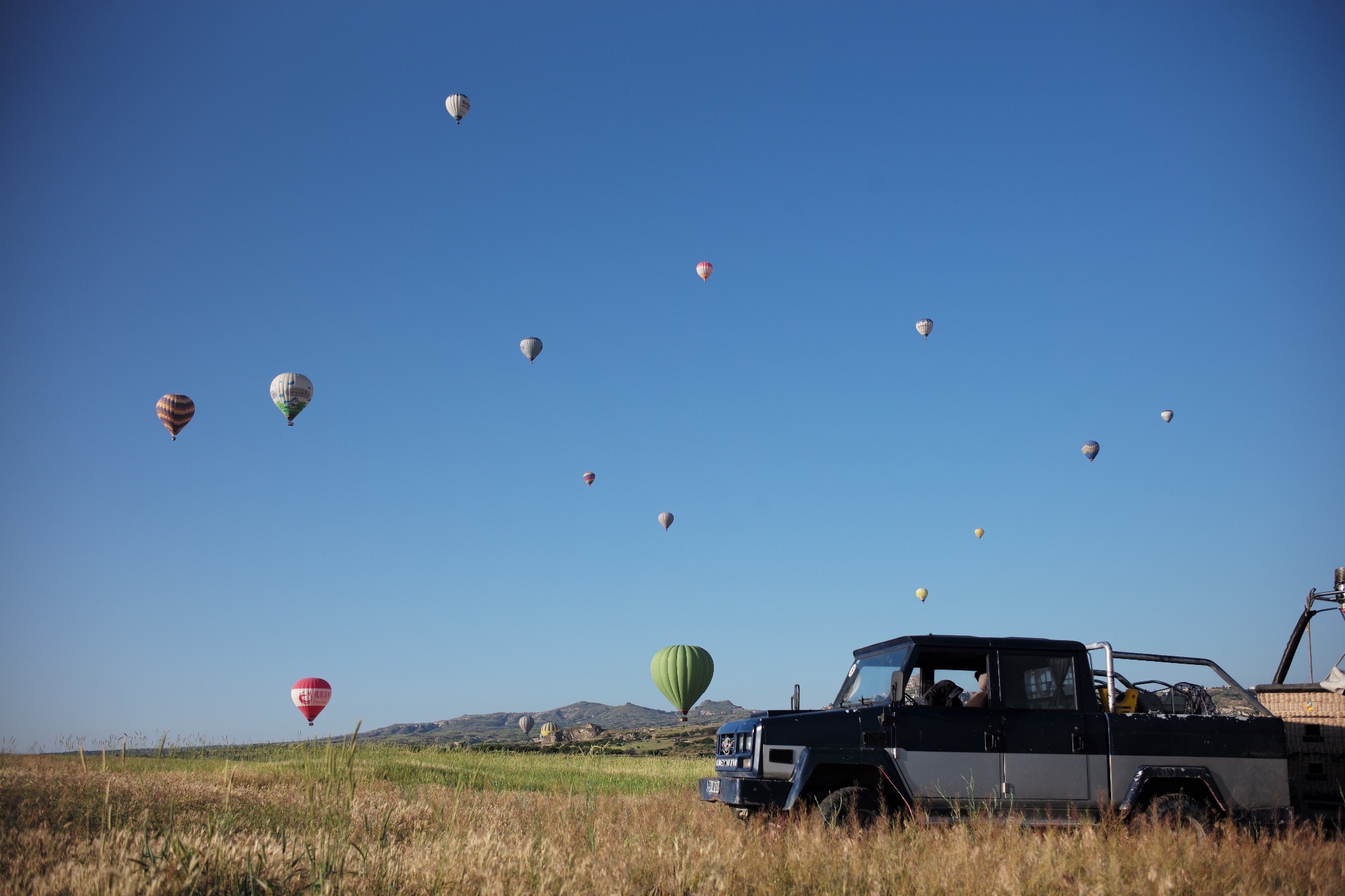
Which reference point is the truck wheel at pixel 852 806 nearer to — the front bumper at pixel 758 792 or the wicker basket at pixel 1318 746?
the front bumper at pixel 758 792

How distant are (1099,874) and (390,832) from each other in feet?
20.8

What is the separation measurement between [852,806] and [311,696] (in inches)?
1787

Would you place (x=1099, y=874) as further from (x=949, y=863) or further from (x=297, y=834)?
(x=297, y=834)

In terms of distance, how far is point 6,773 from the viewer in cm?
1386

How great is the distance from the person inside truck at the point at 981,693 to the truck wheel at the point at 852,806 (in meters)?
1.47

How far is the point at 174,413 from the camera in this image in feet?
151

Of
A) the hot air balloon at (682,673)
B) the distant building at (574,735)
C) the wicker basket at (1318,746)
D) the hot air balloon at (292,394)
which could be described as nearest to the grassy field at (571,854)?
the wicker basket at (1318,746)

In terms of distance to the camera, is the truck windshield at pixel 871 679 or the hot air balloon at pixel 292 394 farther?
the hot air balloon at pixel 292 394

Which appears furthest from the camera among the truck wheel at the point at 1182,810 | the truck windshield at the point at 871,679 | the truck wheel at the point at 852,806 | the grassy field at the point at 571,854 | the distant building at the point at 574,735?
the distant building at the point at 574,735

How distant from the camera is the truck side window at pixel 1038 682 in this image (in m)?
10.4

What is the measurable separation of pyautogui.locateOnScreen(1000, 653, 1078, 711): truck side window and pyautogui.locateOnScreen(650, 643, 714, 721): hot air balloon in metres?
43.3

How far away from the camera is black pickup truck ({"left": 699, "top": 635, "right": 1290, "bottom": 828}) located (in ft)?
32.4

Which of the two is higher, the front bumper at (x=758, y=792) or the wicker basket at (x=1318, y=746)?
the wicker basket at (x=1318, y=746)

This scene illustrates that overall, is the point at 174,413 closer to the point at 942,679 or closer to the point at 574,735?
the point at 942,679
